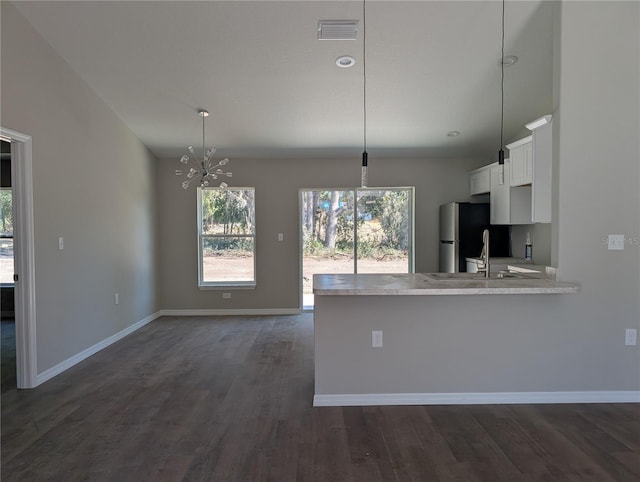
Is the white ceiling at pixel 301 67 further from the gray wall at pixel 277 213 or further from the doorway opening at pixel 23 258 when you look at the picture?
the doorway opening at pixel 23 258

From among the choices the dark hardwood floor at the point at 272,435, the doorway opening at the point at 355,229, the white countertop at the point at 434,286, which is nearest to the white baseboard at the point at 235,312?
the doorway opening at the point at 355,229

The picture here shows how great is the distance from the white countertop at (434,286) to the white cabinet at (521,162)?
162cm

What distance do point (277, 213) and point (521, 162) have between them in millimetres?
3416

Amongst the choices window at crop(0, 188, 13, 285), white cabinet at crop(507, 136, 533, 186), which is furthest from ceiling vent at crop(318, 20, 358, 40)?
window at crop(0, 188, 13, 285)

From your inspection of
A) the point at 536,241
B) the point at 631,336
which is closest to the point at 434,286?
the point at 631,336

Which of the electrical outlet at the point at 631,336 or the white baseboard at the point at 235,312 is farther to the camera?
the white baseboard at the point at 235,312

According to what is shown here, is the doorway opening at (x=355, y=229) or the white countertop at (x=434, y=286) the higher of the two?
the doorway opening at (x=355, y=229)

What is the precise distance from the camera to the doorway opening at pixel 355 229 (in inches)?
231

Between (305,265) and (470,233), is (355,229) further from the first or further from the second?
(470,233)

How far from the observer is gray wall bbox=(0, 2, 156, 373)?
3.06 m

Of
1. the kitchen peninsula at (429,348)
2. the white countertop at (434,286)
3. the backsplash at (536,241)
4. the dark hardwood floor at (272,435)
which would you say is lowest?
the dark hardwood floor at (272,435)

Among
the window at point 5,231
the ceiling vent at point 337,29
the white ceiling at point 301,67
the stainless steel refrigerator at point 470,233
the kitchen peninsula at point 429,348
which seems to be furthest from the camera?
the window at point 5,231

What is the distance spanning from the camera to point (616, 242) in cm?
280

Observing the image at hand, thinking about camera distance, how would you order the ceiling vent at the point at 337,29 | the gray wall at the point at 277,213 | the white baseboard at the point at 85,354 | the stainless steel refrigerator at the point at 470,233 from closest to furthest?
the ceiling vent at the point at 337,29 < the white baseboard at the point at 85,354 < the stainless steel refrigerator at the point at 470,233 < the gray wall at the point at 277,213
